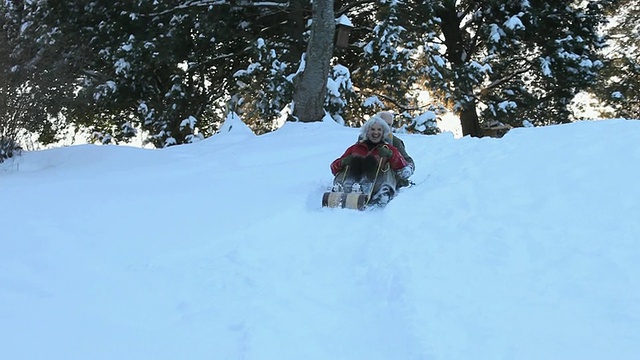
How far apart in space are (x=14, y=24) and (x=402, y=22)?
6.98m

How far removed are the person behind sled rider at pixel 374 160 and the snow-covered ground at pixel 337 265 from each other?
0.25 m

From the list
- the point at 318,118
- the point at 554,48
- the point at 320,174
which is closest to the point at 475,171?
the point at 320,174

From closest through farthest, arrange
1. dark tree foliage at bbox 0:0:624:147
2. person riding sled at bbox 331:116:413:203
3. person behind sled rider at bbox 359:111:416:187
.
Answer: person riding sled at bbox 331:116:413:203
person behind sled rider at bbox 359:111:416:187
dark tree foliage at bbox 0:0:624:147

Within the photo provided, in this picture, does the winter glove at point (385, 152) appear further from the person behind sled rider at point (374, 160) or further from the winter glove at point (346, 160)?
the winter glove at point (346, 160)

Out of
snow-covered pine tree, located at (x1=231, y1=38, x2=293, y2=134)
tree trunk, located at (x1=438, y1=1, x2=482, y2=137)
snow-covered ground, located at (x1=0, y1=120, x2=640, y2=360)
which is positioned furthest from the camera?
tree trunk, located at (x1=438, y1=1, x2=482, y2=137)

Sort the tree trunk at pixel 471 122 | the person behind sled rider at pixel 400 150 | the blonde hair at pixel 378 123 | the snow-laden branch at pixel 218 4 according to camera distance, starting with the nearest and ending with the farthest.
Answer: the person behind sled rider at pixel 400 150 < the blonde hair at pixel 378 123 < the snow-laden branch at pixel 218 4 < the tree trunk at pixel 471 122

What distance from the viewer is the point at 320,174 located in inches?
261

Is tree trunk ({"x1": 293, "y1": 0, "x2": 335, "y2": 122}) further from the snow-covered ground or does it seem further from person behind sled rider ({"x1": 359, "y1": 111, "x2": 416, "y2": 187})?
the snow-covered ground

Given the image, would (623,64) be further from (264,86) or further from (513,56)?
(264,86)

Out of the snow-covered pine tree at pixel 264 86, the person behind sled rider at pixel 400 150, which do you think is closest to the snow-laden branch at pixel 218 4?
the snow-covered pine tree at pixel 264 86

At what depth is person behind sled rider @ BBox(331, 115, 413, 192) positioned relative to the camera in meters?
5.66

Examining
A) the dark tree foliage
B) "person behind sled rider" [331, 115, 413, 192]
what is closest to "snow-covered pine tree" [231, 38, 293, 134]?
the dark tree foliage

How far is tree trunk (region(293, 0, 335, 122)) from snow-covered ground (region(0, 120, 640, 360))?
13.6ft

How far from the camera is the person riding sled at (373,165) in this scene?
18.3 ft
